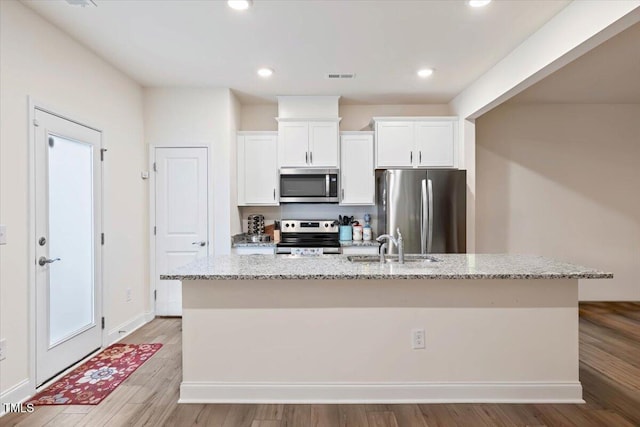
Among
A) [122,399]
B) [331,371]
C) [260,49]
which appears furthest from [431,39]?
[122,399]

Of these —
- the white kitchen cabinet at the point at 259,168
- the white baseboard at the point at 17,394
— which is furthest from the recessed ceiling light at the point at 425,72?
the white baseboard at the point at 17,394

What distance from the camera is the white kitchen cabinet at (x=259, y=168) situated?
4.31 m

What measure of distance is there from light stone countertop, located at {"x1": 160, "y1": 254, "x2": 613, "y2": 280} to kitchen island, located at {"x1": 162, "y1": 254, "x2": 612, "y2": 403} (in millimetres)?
44

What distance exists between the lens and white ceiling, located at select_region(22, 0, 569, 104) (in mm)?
2428

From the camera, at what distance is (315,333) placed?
7.41ft

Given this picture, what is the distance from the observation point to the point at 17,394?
226cm

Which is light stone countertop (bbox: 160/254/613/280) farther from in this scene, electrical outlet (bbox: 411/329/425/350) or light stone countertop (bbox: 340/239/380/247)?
light stone countertop (bbox: 340/239/380/247)

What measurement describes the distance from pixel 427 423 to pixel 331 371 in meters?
0.63

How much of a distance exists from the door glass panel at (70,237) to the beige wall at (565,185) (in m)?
4.49

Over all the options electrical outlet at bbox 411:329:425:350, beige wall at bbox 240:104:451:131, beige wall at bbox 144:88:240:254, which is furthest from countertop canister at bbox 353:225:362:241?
electrical outlet at bbox 411:329:425:350

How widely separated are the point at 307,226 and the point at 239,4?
269 centimetres

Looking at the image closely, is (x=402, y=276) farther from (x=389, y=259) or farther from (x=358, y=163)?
(x=358, y=163)

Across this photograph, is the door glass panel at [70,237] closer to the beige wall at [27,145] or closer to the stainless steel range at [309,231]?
the beige wall at [27,145]

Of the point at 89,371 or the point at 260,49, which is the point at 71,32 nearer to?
the point at 260,49
